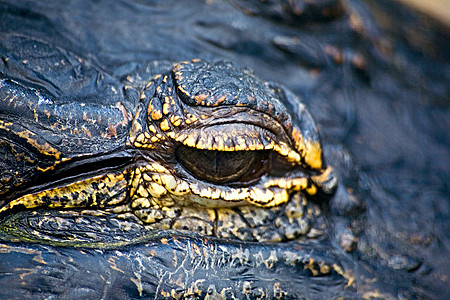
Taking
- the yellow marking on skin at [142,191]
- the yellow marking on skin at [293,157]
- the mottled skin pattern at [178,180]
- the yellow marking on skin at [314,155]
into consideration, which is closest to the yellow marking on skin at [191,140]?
the mottled skin pattern at [178,180]

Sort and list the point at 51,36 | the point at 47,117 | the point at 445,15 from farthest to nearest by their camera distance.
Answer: the point at 445,15 → the point at 51,36 → the point at 47,117

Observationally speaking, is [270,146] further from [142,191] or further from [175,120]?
[142,191]

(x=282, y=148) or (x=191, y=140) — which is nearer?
(x=191, y=140)

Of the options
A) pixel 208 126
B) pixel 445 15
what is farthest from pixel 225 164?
pixel 445 15

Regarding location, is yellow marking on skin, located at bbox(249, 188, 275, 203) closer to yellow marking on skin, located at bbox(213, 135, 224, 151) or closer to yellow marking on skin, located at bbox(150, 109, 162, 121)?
yellow marking on skin, located at bbox(213, 135, 224, 151)

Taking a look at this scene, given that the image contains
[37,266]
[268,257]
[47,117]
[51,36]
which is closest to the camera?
[37,266]

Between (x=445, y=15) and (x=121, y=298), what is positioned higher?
(x=445, y=15)

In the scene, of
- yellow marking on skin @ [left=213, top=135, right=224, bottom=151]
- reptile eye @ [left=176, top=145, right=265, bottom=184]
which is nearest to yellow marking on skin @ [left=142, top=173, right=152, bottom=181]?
reptile eye @ [left=176, top=145, right=265, bottom=184]

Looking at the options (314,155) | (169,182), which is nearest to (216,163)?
(169,182)

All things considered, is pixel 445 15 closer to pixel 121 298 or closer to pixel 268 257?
pixel 268 257
